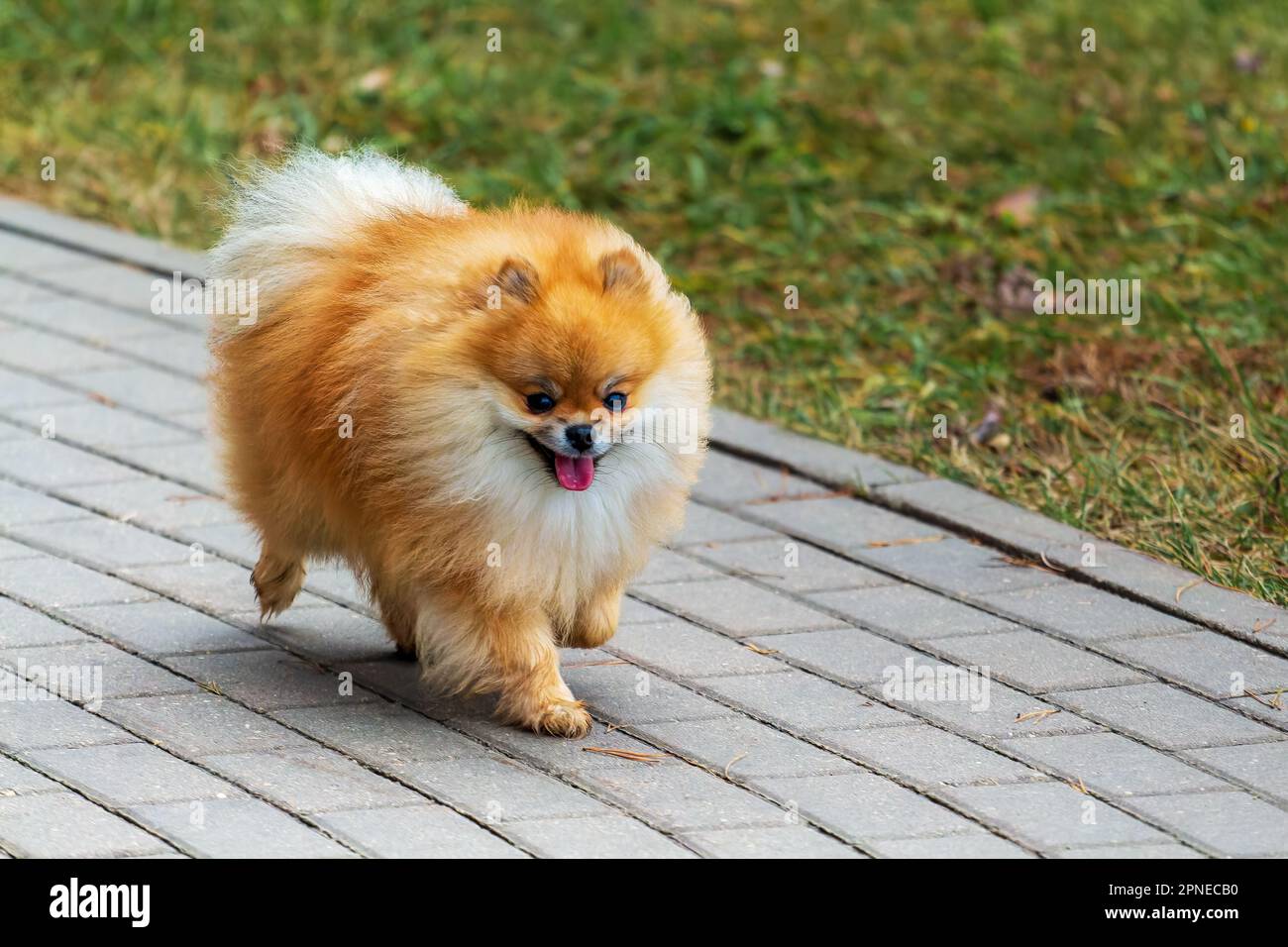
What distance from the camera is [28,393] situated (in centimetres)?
610

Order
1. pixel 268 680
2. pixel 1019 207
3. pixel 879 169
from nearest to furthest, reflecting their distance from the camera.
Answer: pixel 268 680 < pixel 1019 207 < pixel 879 169

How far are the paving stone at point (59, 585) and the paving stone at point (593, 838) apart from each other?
62.7 inches

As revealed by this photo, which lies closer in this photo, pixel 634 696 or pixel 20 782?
pixel 20 782

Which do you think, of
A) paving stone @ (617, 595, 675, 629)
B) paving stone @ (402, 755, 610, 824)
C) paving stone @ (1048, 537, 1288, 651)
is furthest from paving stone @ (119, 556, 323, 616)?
paving stone @ (1048, 537, 1288, 651)

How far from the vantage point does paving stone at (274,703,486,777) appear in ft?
13.0

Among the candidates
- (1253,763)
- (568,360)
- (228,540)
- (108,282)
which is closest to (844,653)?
(1253,763)

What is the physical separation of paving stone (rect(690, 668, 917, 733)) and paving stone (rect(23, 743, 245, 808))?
47.9 inches

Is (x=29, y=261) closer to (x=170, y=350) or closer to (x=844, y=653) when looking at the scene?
(x=170, y=350)

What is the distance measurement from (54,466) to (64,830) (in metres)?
2.30

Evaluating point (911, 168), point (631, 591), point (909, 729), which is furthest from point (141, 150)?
point (909, 729)

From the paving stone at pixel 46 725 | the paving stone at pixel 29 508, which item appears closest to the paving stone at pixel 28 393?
the paving stone at pixel 29 508

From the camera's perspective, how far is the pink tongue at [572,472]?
3.88 metres

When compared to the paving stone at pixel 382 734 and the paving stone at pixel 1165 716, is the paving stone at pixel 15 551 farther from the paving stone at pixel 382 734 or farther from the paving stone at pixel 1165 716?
the paving stone at pixel 1165 716
